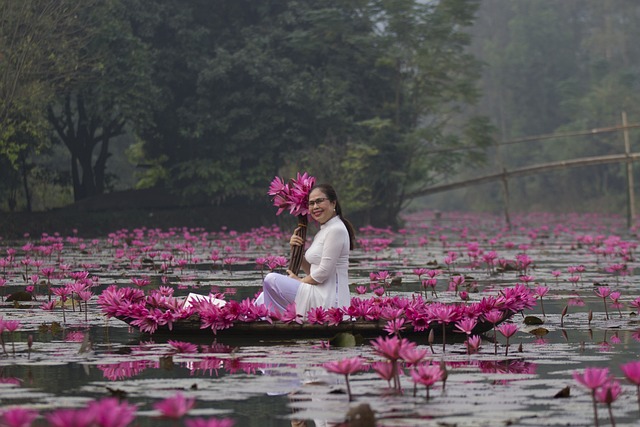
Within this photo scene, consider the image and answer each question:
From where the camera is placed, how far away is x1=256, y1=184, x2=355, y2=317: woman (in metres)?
8.83

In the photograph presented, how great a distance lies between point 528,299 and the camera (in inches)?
334

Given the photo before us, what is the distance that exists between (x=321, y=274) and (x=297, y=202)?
0.67 metres

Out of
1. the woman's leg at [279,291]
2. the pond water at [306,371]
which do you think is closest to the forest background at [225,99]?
the pond water at [306,371]

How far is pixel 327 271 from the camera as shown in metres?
8.79

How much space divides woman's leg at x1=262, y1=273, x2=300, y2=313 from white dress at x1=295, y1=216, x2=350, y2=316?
6 centimetres

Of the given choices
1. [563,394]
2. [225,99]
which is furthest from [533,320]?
[225,99]

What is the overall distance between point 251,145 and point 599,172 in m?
28.7

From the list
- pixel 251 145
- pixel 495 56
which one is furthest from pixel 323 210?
pixel 495 56

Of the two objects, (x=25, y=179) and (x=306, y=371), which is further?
(x=25, y=179)

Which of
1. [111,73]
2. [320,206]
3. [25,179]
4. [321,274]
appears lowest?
[321,274]

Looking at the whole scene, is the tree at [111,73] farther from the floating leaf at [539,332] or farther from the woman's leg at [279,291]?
the floating leaf at [539,332]

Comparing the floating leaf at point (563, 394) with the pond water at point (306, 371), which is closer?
the pond water at point (306, 371)

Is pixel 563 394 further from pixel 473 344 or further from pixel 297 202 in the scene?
pixel 297 202

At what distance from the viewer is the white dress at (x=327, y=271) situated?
8828mm
